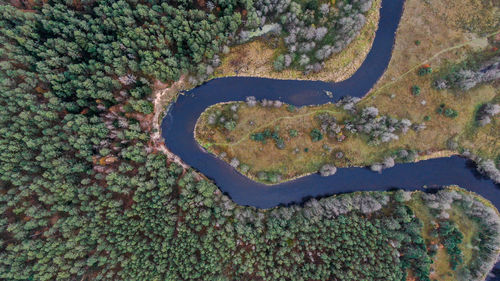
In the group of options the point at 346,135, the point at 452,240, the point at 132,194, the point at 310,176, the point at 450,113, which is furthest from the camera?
the point at 310,176

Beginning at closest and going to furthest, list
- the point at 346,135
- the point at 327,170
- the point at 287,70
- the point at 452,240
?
1. the point at 452,240
2. the point at 327,170
3. the point at 346,135
4. the point at 287,70

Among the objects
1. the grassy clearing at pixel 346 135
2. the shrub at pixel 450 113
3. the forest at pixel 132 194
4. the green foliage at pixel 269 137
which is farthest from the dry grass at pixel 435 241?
the green foliage at pixel 269 137

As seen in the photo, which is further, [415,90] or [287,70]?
[287,70]

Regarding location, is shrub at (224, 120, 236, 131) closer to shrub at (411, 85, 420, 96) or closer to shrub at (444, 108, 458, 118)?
shrub at (411, 85, 420, 96)

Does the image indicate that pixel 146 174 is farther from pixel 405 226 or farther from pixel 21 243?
pixel 405 226

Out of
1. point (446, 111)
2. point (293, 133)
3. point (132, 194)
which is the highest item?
point (446, 111)

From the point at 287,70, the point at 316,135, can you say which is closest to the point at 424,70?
the point at 316,135

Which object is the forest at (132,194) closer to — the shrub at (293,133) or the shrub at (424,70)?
the shrub at (293,133)

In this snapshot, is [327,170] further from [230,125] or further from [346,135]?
[230,125]
